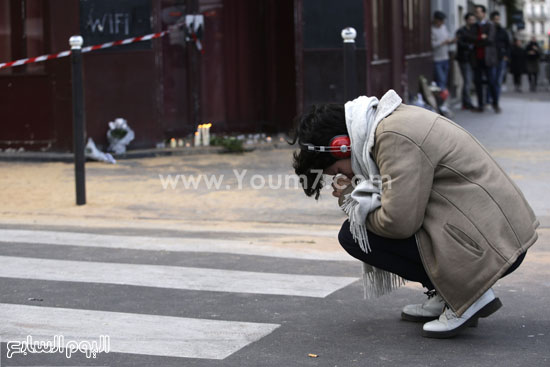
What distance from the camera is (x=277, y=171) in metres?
11.5

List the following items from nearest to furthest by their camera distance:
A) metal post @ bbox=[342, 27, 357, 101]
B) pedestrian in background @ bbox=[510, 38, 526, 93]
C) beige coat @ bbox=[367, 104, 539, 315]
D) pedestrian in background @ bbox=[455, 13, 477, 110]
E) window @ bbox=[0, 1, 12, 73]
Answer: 1. beige coat @ bbox=[367, 104, 539, 315]
2. metal post @ bbox=[342, 27, 357, 101]
3. window @ bbox=[0, 1, 12, 73]
4. pedestrian in background @ bbox=[455, 13, 477, 110]
5. pedestrian in background @ bbox=[510, 38, 526, 93]

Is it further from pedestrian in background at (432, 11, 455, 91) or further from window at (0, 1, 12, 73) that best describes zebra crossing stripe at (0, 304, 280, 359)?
pedestrian in background at (432, 11, 455, 91)

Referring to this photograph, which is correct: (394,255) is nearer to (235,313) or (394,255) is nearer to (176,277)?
(235,313)

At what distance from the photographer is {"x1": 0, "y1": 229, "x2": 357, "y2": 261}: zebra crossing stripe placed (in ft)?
22.5

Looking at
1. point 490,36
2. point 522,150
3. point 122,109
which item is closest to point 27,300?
point 122,109

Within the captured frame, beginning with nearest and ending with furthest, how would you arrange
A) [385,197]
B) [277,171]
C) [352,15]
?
[385,197], [277,171], [352,15]

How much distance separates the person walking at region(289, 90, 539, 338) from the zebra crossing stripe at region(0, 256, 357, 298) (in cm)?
123

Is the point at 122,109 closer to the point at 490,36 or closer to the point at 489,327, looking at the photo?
the point at 490,36

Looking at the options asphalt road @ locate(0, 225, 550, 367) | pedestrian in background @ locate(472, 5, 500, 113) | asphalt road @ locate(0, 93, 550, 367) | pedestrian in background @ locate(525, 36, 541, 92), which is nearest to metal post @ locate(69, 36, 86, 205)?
asphalt road @ locate(0, 93, 550, 367)

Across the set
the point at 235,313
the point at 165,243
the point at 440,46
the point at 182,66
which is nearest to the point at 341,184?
the point at 235,313

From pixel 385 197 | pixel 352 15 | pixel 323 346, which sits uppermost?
pixel 352 15

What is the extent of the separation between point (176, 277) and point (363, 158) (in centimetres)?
205

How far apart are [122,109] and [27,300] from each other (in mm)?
7677

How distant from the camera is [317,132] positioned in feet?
14.6
